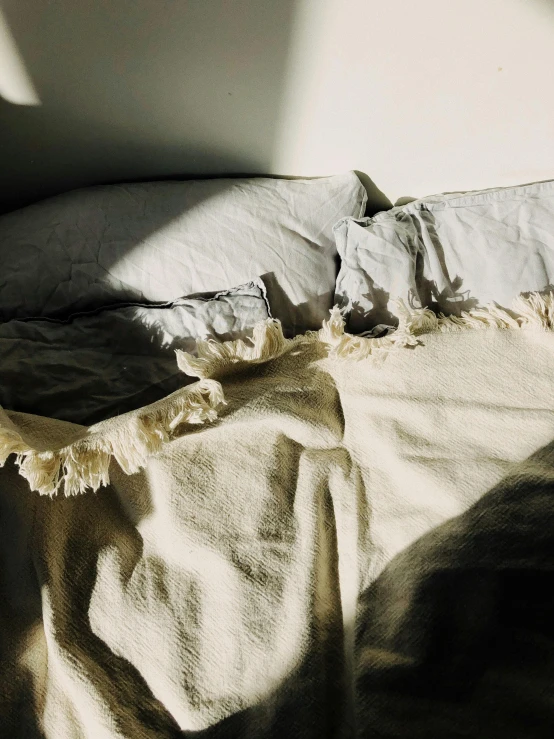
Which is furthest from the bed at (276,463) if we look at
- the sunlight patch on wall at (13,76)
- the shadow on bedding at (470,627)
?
the sunlight patch on wall at (13,76)

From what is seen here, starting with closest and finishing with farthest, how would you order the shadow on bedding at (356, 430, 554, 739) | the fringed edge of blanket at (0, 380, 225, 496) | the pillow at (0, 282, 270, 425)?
the shadow on bedding at (356, 430, 554, 739) < the fringed edge of blanket at (0, 380, 225, 496) < the pillow at (0, 282, 270, 425)

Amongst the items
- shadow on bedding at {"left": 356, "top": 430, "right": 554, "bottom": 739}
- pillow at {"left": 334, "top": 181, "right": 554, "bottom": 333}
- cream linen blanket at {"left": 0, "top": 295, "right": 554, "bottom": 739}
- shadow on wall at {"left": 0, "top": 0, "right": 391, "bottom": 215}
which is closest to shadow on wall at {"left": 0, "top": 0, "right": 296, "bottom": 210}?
shadow on wall at {"left": 0, "top": 0, "right": 391, "bottom": 215}

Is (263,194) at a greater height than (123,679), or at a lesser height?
greater

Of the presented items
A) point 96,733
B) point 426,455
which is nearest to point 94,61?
point 426,455

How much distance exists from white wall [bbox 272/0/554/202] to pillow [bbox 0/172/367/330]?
0.13 m

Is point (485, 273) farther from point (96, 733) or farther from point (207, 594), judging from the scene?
point (96, 733)

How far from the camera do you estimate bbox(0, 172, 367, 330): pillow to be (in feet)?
2.83

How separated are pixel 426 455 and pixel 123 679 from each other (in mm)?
448

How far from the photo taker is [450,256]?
0.87m

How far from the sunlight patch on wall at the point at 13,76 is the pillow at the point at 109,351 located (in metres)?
0.33

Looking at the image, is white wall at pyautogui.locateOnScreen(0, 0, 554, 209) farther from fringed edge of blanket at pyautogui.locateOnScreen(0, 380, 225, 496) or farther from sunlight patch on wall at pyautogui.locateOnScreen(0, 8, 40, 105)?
fringed edge of blanket at pyautogui.locateOnScreen(0, 380, 225, 496)

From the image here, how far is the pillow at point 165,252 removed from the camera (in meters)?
0.86

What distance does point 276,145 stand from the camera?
35.7 inches

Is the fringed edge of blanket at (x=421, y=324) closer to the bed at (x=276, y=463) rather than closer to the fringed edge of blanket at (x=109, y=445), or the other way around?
the bed at (x=276, y=463)
